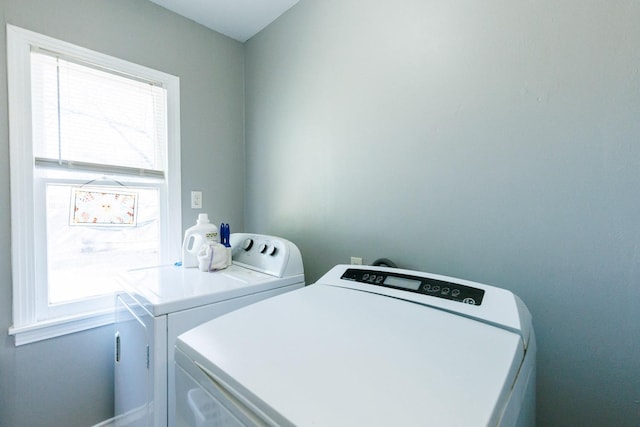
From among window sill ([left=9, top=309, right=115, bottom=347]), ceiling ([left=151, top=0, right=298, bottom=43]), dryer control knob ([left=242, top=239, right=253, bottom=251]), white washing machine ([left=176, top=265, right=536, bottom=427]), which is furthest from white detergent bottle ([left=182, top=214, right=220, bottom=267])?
ceiling ([left=151, top=0, right=298, bottom=43])

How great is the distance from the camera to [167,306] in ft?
3.33

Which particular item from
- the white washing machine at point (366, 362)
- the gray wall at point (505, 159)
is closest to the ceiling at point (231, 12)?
the gray wall at point (505, 159)

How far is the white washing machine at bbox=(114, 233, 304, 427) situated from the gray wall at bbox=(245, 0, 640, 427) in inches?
13.2

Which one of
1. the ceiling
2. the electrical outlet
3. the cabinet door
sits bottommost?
the cabinet door

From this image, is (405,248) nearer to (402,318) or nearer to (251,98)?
(402,318)

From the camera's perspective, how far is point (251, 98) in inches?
83.9

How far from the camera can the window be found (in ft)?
4.39

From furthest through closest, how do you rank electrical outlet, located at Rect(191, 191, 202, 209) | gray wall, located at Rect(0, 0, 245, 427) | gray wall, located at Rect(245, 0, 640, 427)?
electrical outlet, located at Rect(191, 191, 202, 209) → gray wall, located at Rect(0, 0, 245, 427) → gray wall, located at Rect(245, 0, 640, 427)

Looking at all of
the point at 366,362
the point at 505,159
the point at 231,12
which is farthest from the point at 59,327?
the point at 505,159

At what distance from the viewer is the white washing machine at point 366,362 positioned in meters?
0.45

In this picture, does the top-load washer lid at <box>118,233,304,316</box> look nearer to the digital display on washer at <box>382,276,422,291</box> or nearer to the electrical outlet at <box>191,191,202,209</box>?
the electrical outlet at <box>191,191,202,209</box>

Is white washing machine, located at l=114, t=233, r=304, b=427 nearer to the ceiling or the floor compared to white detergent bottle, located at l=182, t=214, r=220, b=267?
nearer to the floor

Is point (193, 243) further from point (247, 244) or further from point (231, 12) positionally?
point (231, 12)

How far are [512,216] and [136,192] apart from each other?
6.54 feet
